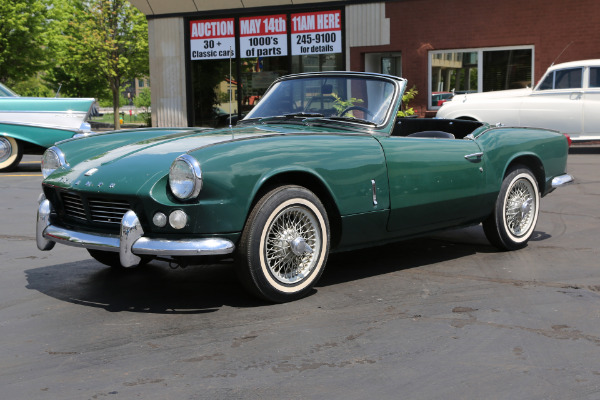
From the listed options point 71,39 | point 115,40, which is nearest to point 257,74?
point 115,40

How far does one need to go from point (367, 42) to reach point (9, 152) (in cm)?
1120

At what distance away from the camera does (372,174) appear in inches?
196

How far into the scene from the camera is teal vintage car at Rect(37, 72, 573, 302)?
14.1 ft

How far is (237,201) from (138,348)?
39.5 inches

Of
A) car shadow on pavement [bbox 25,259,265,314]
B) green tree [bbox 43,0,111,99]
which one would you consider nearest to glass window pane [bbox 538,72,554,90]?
car shadow on pavement [bbox 25,259,265,314]

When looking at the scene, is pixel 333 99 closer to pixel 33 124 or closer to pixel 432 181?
pixel 432 181

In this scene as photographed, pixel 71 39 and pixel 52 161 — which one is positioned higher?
pixel 71 39

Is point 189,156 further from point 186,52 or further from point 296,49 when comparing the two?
point 186,52

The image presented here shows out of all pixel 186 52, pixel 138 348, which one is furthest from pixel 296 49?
pixel 138 348

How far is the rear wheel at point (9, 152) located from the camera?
529 inches

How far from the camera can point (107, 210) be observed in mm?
4562

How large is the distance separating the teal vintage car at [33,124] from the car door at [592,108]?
30.9 ft

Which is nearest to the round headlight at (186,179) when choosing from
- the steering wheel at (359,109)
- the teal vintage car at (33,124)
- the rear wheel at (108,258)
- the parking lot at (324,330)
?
the parking lot at (324,330)

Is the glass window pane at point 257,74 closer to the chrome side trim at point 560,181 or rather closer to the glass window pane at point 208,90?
the glass window pane at point 208,90
